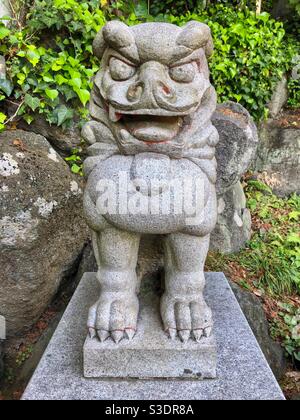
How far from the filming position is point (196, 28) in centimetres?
143

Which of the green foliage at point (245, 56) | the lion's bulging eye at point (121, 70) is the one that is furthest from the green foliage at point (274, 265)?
the lion's bulging eye at point (121, 70)

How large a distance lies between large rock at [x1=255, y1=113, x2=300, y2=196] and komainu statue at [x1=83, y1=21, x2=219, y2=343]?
253 centimetres

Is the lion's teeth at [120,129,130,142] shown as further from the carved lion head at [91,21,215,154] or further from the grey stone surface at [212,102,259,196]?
the grey stone surface at [212,102,259,196]

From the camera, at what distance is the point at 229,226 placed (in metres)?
3.22

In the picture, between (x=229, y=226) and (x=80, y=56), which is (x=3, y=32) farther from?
(x=229, y=226)

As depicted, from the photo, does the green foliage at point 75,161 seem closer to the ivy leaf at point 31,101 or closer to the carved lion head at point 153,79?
the ivy leaf at point 31,101

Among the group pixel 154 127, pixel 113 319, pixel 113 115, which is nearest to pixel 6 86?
pixel 113 115

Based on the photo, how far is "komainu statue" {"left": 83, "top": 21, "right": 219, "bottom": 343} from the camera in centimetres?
144

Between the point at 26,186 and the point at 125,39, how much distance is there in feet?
4.52

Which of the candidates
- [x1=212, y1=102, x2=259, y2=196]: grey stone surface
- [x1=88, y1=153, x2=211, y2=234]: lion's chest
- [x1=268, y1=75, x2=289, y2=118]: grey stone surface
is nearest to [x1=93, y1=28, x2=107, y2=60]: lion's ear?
[x1=88, y1=153, x2=211, y2=234]: lion's chest

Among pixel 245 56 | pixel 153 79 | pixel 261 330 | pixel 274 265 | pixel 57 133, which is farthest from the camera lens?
pixel 245 56

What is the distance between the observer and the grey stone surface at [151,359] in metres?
1.49

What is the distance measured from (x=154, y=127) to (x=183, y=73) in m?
0.22

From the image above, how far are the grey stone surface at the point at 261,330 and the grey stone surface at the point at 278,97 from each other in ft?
7.17
